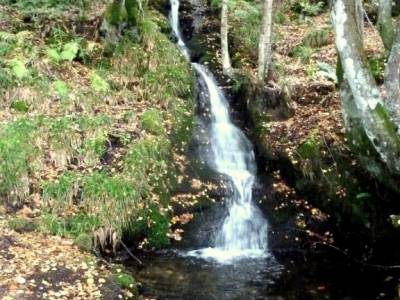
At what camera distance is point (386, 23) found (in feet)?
28.0

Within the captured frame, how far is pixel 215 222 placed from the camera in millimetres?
10273

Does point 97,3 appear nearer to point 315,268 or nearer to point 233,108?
point 233,108

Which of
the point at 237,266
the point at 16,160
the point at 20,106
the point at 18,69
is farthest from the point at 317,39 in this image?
the point at 16,160

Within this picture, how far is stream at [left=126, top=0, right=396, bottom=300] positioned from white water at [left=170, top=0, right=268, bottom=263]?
0.06 ft

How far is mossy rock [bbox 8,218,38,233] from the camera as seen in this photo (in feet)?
27.9

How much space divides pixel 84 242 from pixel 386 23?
604 cm

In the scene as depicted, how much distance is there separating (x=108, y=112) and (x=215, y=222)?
3266 mm

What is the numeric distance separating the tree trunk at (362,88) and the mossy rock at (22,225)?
5.53 metres

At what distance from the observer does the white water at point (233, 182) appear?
10.0m

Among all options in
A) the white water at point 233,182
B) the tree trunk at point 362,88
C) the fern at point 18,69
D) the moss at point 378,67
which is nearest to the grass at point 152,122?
the white water at point 233,182

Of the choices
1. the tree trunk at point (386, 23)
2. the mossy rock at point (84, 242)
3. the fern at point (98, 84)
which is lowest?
the mossy rock at point (84, 242)

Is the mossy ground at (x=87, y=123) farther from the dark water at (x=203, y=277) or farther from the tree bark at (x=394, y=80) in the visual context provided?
the tree bark at (x=394, y=80)

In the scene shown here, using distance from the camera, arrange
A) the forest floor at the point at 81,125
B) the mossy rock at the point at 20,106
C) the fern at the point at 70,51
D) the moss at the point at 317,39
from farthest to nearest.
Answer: the moss at the point at 317,39 → the fern at the point at 70,51 → the mossy rock at the point at 20,106 → the forest floor at the point at 81,125

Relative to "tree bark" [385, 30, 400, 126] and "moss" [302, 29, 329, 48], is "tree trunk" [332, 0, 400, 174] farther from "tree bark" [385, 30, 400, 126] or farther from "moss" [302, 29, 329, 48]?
"moss" [302, 29, 329, 48]
